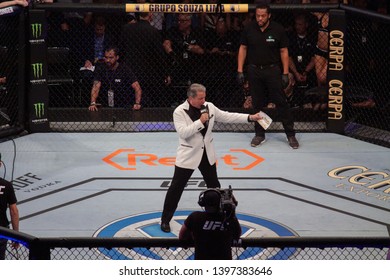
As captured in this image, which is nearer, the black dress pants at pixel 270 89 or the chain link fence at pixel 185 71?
the black dress pants at pixel 270 89

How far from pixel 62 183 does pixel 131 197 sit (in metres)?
0.94

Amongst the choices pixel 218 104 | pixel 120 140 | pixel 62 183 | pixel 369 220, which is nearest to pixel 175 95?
pixel 218 104

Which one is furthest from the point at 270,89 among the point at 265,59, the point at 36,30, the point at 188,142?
the point at 36,30

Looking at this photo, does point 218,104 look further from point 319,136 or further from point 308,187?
point 308,187

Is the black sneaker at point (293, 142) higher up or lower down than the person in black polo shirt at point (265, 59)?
lower down

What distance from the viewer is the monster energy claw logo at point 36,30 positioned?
11547mm

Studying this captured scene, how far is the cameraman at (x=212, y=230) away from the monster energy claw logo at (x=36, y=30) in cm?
658

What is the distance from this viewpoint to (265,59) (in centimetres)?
1077

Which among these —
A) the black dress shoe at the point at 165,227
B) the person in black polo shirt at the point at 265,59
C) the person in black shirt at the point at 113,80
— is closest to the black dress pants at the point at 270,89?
the person in black polo shirt at the point at 265,59

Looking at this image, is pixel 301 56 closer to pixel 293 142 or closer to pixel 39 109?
pixel 293 142

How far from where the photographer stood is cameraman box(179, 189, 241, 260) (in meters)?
5.46

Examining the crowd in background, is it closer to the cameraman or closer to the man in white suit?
the man in white suit

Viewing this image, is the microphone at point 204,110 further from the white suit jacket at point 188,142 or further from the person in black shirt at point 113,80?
the person in black shirt at point 113,80

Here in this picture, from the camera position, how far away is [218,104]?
491 inches
